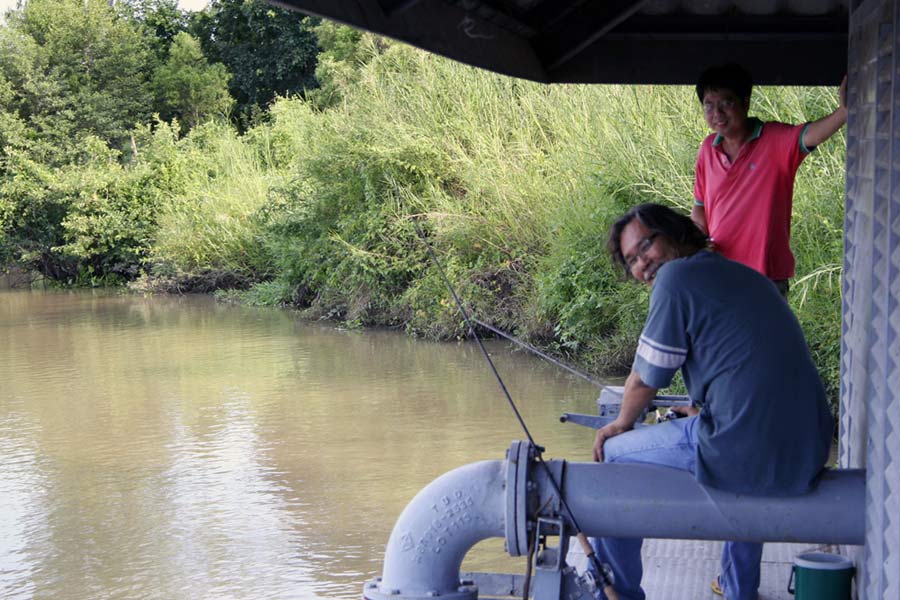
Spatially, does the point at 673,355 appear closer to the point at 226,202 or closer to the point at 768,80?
the point at 768,80

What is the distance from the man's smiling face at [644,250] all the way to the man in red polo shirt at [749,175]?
0.98 metres

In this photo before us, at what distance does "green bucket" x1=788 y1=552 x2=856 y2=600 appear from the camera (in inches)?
151

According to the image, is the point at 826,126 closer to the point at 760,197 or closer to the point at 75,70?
the point at 760,197

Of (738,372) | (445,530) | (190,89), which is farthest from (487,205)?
(190,89)

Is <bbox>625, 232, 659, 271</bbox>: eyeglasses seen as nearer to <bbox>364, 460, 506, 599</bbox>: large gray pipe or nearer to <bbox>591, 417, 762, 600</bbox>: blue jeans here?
<bbox>591, 417, 762, 600</bbox>: blue jeans

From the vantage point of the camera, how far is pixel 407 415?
10945 mm

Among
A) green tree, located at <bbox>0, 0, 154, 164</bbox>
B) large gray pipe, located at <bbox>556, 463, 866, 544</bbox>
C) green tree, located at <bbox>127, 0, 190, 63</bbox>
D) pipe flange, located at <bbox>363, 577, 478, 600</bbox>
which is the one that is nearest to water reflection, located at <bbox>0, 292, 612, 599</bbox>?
pipe flange, located at <bbox>363, 577, 478, 600</bbox>

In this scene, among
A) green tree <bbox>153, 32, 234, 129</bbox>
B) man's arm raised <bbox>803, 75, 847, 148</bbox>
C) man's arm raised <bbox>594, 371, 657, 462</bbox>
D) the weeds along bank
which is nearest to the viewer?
man's arm raised <bbox>594, 371, 657, 462</bbox>

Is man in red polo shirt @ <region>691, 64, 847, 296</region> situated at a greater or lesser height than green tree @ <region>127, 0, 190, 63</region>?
lesser

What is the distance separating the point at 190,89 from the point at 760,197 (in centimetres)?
3923

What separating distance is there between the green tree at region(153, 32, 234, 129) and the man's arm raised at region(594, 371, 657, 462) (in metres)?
38.3

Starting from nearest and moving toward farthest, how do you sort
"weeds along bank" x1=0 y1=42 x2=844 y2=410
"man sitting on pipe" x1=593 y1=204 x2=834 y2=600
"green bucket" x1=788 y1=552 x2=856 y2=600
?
"man sitting on pipe" x1=593 y1=204 x2=834 y2=600, "green bucket" x1=788 y1=552 x2=856 y2=600, "weeds along bank" x1=0 y1=42 x2=844 y2=410

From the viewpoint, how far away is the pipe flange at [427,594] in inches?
136

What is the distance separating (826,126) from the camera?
4.10 meters
